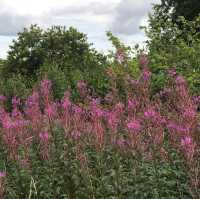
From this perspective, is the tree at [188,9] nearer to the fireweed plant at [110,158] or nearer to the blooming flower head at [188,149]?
the fireweed plant at [110,158]

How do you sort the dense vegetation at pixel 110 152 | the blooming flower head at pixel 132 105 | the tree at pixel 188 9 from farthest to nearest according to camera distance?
the tree at pixel 188 9, the blooming flower head at pixel 132 105, the dense vegetation at pixel 110 152

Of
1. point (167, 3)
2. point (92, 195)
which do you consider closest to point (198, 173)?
point (92, 195)

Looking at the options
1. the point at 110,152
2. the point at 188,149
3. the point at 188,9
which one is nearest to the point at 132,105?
the point at 110,152

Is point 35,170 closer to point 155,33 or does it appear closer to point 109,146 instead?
point 109,146

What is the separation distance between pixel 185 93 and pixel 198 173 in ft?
6.24

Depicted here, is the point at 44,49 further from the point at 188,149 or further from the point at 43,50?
the point at 188,149

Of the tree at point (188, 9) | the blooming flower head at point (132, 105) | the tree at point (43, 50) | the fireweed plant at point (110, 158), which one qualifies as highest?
the tree at point (188, 9)

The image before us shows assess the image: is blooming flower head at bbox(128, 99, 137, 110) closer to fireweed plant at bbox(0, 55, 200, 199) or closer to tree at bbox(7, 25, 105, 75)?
fireweed plant at bbox(0, 55, 200, 199)

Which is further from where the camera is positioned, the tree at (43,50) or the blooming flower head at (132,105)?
the tree at (43,50)

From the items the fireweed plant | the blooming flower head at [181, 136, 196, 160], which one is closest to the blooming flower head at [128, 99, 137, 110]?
the fireweed plant

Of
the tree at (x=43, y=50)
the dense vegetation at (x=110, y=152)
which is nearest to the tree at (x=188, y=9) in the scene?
the tree at (x=43, y=50)

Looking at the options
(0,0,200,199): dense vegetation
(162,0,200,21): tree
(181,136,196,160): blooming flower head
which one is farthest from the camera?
(162,0,200,21): tree

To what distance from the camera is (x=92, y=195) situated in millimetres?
7410

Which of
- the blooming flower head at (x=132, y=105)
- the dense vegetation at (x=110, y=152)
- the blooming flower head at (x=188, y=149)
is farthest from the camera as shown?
the blooming flower head at (x=132, y=105)
